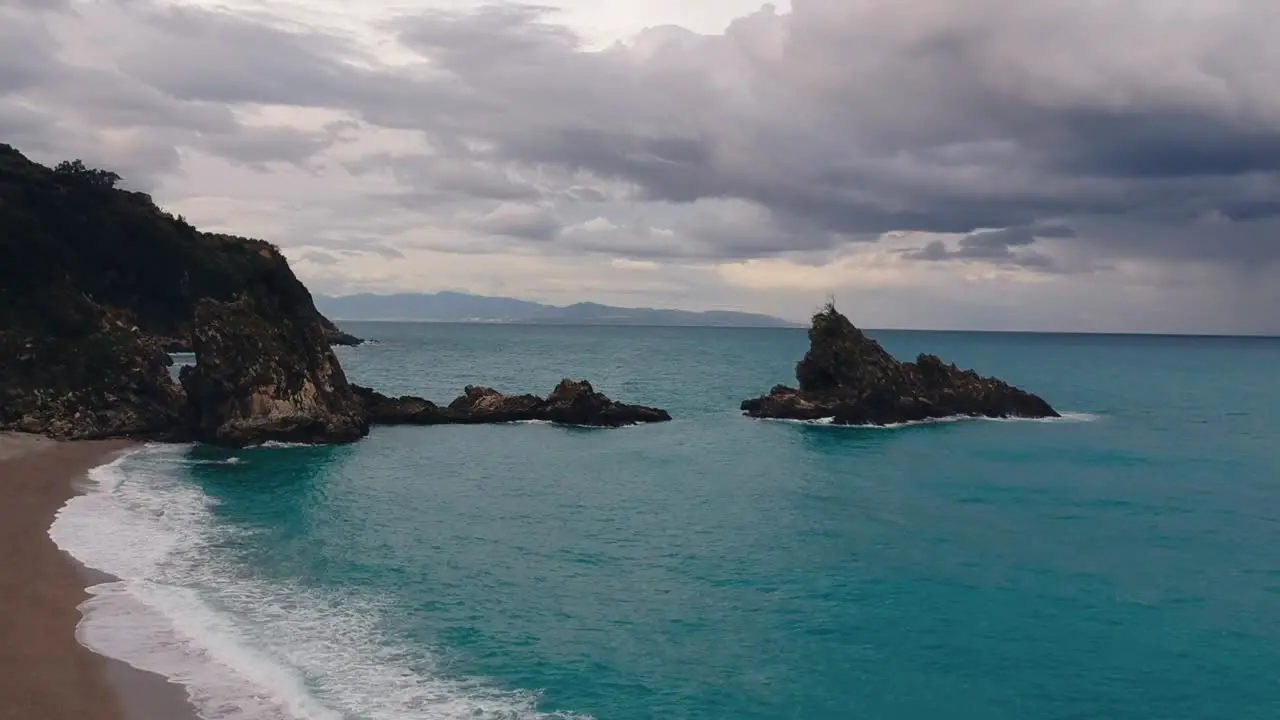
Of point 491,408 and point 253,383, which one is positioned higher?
point 253,383

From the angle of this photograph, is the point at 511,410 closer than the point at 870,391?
No

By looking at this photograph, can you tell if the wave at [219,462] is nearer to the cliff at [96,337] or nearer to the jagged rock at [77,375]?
the cliff at [96,337]

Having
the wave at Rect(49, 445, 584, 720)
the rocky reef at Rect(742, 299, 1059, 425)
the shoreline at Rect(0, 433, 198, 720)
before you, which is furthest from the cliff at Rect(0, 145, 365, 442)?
the rocky reef at Rect(742, 299, 1059, 425)

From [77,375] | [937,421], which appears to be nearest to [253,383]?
[77,375]

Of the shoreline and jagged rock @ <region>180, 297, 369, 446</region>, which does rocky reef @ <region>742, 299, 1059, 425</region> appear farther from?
the shoreline

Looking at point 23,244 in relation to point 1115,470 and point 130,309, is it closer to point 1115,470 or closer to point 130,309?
point 130,309

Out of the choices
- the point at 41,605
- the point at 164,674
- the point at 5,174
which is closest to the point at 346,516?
the point at 41,605

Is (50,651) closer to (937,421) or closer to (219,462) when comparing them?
(219,462)
